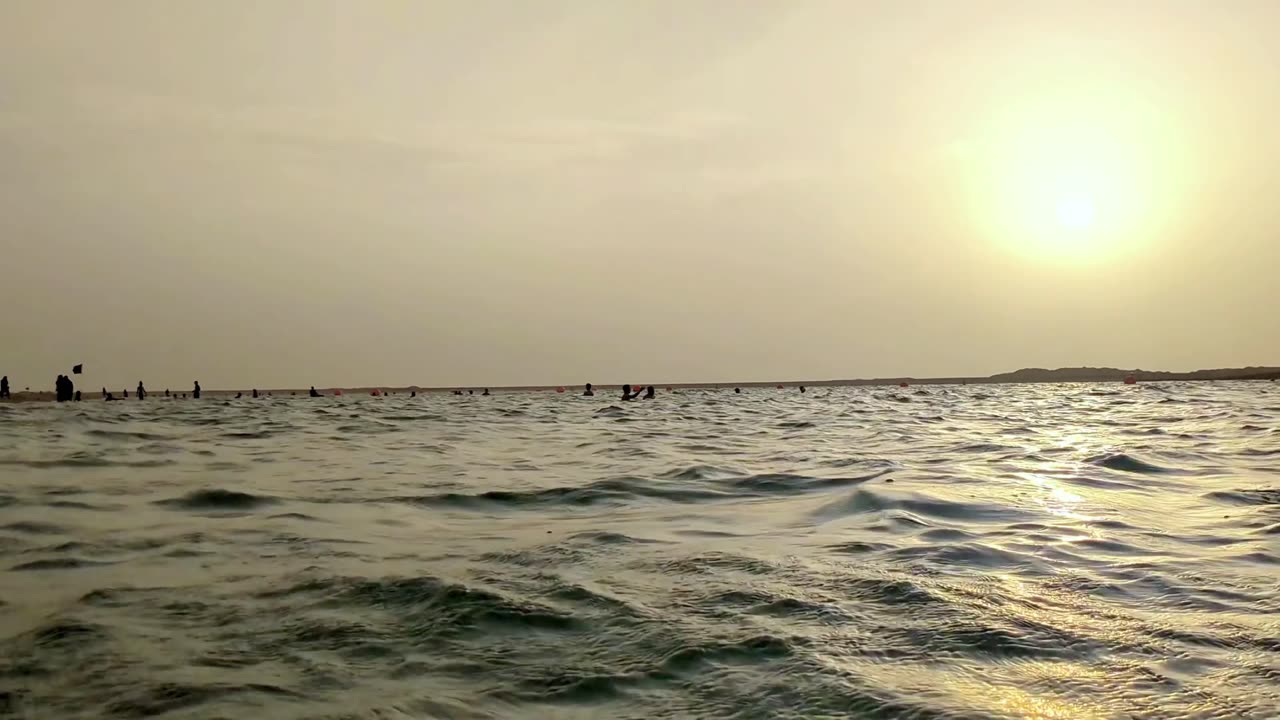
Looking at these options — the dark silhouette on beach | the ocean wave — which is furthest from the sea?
the dark silhouette on beach

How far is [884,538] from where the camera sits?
30.7ft

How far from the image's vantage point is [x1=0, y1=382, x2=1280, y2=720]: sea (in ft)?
15.5

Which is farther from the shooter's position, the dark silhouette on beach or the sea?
the dark silhouette on beach

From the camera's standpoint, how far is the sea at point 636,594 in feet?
15.5

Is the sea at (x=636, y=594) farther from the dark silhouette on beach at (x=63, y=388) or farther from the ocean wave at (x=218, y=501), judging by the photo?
the dark silhouette on beach at (x=63, y=388)

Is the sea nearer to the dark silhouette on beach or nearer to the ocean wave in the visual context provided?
the ocean wave

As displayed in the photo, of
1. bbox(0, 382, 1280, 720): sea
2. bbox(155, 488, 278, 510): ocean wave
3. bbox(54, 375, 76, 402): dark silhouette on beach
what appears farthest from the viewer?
bbox(54, 375, 76, 402): dark silhouette on beach

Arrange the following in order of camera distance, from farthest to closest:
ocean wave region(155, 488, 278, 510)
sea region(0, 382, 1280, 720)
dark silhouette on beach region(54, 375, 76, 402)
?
dark silhouette on beach region(54, 375, 76, 402) < ocean wave region(155, 488, 278, 510) < sea region(0, 382, 1280, 720)

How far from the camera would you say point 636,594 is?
689cm

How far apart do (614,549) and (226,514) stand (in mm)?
4924

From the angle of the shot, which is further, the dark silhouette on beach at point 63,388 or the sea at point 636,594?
the dark silhouette on beach at point 63,388

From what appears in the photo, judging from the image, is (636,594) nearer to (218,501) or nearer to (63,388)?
(218,501)

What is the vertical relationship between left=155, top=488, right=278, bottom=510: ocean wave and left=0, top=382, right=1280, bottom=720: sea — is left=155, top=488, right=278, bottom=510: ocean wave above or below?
above

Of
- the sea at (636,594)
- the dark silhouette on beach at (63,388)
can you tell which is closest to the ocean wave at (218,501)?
the sea at (636,594)
